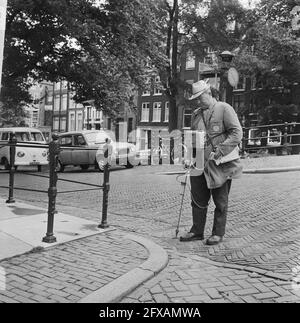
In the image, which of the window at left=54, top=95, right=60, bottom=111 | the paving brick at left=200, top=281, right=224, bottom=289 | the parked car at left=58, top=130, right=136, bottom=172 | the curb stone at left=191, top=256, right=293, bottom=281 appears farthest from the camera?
the window at left=54, top=95, right=60, bottom=111

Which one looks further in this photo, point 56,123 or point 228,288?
point 56,123

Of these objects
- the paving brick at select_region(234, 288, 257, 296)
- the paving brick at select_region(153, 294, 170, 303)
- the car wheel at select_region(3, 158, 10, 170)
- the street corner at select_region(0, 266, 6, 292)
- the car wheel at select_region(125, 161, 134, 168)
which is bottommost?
the car wheel at select_region(3, 158, 10, 170)

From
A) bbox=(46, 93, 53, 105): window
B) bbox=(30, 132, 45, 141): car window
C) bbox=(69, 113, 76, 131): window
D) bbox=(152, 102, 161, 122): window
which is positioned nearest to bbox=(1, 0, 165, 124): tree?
bbox=(30, 132, 45, 141): car window

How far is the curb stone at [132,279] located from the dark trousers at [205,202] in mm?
672

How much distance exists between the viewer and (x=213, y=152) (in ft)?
16.8

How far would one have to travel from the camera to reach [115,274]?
4133 millimetres

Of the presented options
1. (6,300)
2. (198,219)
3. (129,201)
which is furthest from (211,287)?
(129,201)

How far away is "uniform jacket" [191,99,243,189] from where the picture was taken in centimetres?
507

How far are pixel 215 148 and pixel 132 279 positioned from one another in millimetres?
1918

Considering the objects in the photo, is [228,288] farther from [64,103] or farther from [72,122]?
[64,103]

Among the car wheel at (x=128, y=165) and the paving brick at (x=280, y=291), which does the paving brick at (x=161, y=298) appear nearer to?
the paving brick at (x=280, y=291)

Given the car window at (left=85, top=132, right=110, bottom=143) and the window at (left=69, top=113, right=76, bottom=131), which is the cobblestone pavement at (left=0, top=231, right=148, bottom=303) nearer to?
the car window at (left=85, top=132, right=110, bottom=143)

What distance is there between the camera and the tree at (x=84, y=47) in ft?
60.7
